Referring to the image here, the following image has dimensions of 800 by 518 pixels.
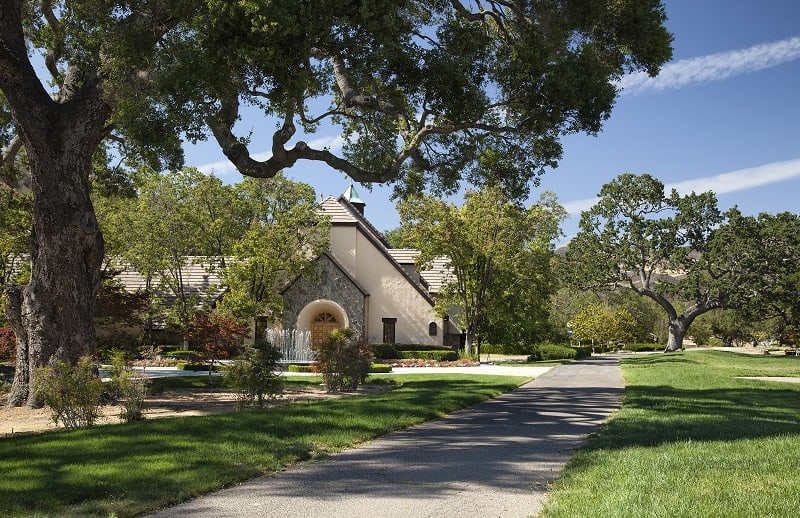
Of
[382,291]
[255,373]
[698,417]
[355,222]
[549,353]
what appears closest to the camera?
[698,417]

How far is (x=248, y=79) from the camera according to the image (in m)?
12.8

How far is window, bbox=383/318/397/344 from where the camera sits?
39.8 meters

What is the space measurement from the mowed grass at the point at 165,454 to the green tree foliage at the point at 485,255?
78.2ft

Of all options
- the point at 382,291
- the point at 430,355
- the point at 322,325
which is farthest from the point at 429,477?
the point at 382,291

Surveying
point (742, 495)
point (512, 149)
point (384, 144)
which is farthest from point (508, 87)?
point (742, 495)

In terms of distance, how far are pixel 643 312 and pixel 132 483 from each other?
258 ft

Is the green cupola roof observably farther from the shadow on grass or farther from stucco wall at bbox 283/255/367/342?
the shadow on grass

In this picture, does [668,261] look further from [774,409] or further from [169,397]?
[169,397]

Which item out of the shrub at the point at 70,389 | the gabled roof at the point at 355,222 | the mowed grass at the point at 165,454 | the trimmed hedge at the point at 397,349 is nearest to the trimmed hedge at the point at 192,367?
the trimmed hedge at the point at 397,349

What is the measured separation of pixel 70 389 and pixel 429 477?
20.7 feet

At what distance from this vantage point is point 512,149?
1636cm

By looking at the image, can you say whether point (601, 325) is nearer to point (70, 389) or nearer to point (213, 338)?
point (213, 338)

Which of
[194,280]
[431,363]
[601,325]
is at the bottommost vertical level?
Result: [431,363]

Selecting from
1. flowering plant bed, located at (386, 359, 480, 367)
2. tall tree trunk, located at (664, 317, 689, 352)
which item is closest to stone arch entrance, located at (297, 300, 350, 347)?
flowering plant bed, located at (386, 359, 480, 367)
